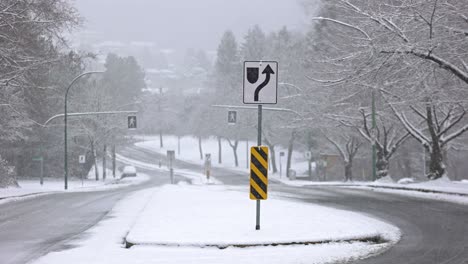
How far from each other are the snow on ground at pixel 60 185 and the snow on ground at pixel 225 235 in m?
15.6

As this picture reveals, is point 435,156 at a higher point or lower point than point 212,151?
higher

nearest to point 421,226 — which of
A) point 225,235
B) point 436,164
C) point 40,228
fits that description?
point 225,235

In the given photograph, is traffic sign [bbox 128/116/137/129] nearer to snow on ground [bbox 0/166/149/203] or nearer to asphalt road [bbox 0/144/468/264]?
snow on ground [bbox 0/166/149/203]

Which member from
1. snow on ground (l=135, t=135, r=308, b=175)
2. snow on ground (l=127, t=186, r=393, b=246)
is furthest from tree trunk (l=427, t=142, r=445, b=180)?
snow on ground (l=135, t=135, r=308, b=175)

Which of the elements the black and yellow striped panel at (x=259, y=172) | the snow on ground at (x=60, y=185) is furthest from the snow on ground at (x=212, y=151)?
the black and yellow striped panel at (x=259, y=172)

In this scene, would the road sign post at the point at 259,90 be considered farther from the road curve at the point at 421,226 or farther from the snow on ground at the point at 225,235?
the road curve at the point at 421,226

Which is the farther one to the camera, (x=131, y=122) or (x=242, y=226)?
(x=131, y=122)

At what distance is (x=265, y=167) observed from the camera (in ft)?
42.2

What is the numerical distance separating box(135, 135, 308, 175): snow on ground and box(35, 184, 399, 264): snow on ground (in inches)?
2667

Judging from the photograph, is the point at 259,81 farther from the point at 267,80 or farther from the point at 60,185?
the point at 60,185

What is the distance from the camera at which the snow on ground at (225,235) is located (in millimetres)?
10703

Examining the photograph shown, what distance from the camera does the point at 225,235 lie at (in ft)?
40.8

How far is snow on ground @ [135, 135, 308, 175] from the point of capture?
308ft

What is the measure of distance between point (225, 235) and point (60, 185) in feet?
155
